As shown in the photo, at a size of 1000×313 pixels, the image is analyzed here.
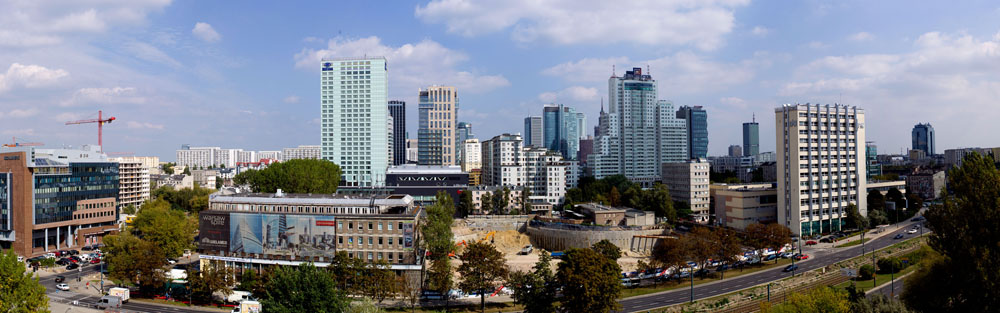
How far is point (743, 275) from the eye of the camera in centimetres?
5650

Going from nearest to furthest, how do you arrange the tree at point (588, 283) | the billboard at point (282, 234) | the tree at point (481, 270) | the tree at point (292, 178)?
the tree at point (588, 283), the tree at point (481, 270), the billboard at point (282, 234), the tree at point (292, 178)

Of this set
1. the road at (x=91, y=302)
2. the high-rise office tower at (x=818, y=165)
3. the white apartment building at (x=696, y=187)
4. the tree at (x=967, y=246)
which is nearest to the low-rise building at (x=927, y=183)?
the white apartment building at (x=696, y=187)

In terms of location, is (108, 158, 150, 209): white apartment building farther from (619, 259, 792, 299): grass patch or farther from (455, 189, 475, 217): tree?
(619, 259, 792, 299): grass patch

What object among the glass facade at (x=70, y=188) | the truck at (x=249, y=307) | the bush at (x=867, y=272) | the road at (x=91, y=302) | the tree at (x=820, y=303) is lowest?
the road at (x=91, y=302)

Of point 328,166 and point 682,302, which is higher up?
point 328,166

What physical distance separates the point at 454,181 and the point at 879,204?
71.3 metres

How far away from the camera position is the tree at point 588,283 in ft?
128

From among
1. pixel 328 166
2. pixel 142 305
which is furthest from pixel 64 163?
pixel 142 305

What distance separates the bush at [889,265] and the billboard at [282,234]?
5280 centimetres

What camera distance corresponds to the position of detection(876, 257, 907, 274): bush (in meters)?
52.2

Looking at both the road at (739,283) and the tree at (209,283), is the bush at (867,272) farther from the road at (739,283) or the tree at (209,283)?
the tree at (209,283)

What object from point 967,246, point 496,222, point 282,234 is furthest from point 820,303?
point 496,222

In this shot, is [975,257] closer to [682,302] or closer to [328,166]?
[682,302]

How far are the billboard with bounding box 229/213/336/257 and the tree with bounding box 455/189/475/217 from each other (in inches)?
1946
